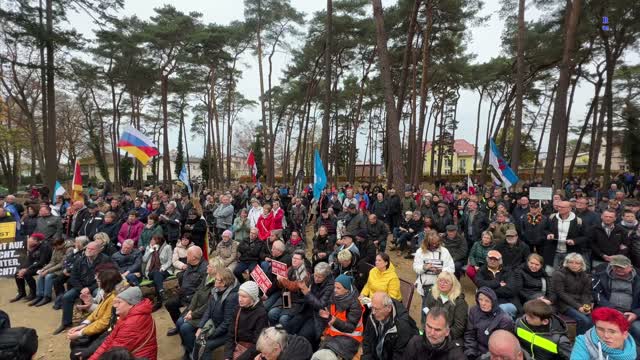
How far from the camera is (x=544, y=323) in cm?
299

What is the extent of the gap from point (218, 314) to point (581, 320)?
4.01 meters

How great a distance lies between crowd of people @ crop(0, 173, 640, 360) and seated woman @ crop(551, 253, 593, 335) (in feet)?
0.04

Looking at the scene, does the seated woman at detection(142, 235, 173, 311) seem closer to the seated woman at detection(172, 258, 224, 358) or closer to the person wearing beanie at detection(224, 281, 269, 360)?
the seated woman at detection(172, 258, 224, 358)

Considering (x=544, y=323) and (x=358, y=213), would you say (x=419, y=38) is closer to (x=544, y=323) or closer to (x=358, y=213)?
(x=358, y=213)

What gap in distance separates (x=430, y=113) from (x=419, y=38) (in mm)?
19937

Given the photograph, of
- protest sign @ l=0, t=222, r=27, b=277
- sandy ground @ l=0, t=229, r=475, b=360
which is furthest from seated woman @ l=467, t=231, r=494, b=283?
protest sign @ l=0, t=222, r=27, b=277

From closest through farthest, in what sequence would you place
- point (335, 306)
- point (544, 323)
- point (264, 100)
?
point (544, 323)
point (335, 306)
point (264, 100)

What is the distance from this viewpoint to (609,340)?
8.30 feet

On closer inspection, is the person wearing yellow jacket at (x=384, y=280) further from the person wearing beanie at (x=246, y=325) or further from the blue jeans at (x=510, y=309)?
the person wearing beanie at (x=246, y=325)

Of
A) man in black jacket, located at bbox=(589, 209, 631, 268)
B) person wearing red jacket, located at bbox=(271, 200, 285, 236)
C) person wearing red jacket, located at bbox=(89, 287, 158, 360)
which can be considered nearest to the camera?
person wearing red jacket, located at bbox=(89, 287, 158, 360)

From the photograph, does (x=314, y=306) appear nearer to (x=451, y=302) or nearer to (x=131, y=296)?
(x=451, y=302)

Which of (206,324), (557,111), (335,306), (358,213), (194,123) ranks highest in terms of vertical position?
(194,123)

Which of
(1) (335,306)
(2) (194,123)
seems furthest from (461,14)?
(2) (194,123)

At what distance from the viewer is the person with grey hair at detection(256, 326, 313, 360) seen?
263 centimetres
